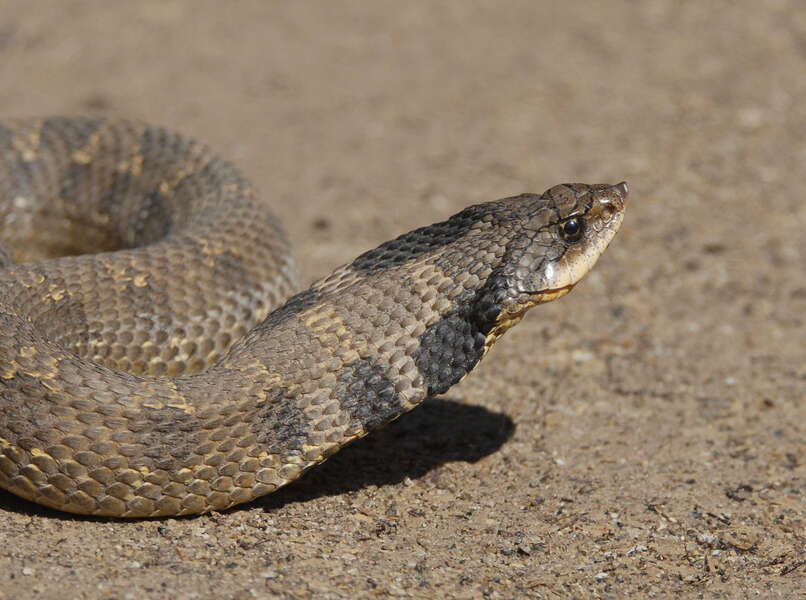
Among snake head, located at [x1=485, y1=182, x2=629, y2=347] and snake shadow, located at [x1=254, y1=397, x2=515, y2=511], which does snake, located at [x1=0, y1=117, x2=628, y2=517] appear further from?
snake shadow, located at [x1=254, y1=397, x2=515, y2=511]

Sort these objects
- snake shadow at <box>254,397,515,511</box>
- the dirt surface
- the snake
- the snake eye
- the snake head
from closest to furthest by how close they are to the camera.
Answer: the snake → the dirt surface → the snake head → the snake eye → snake shadow at <box>254,397,515,511</box>

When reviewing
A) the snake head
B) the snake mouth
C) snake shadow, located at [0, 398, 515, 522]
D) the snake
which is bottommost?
snake shadow, located at [0, 398, 515, 522]

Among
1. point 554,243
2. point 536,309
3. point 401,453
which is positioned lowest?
point 401,453

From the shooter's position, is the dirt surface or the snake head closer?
the dirt surface

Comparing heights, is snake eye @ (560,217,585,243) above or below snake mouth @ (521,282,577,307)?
above

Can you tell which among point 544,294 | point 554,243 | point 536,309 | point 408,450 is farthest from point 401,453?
point 536,309

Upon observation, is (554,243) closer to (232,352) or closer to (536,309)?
(232,352)

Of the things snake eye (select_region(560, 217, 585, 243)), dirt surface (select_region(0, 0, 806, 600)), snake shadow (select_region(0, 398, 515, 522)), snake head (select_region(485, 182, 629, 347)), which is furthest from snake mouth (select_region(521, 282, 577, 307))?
snake shadow (select_region(0, 398, 515, 522))
